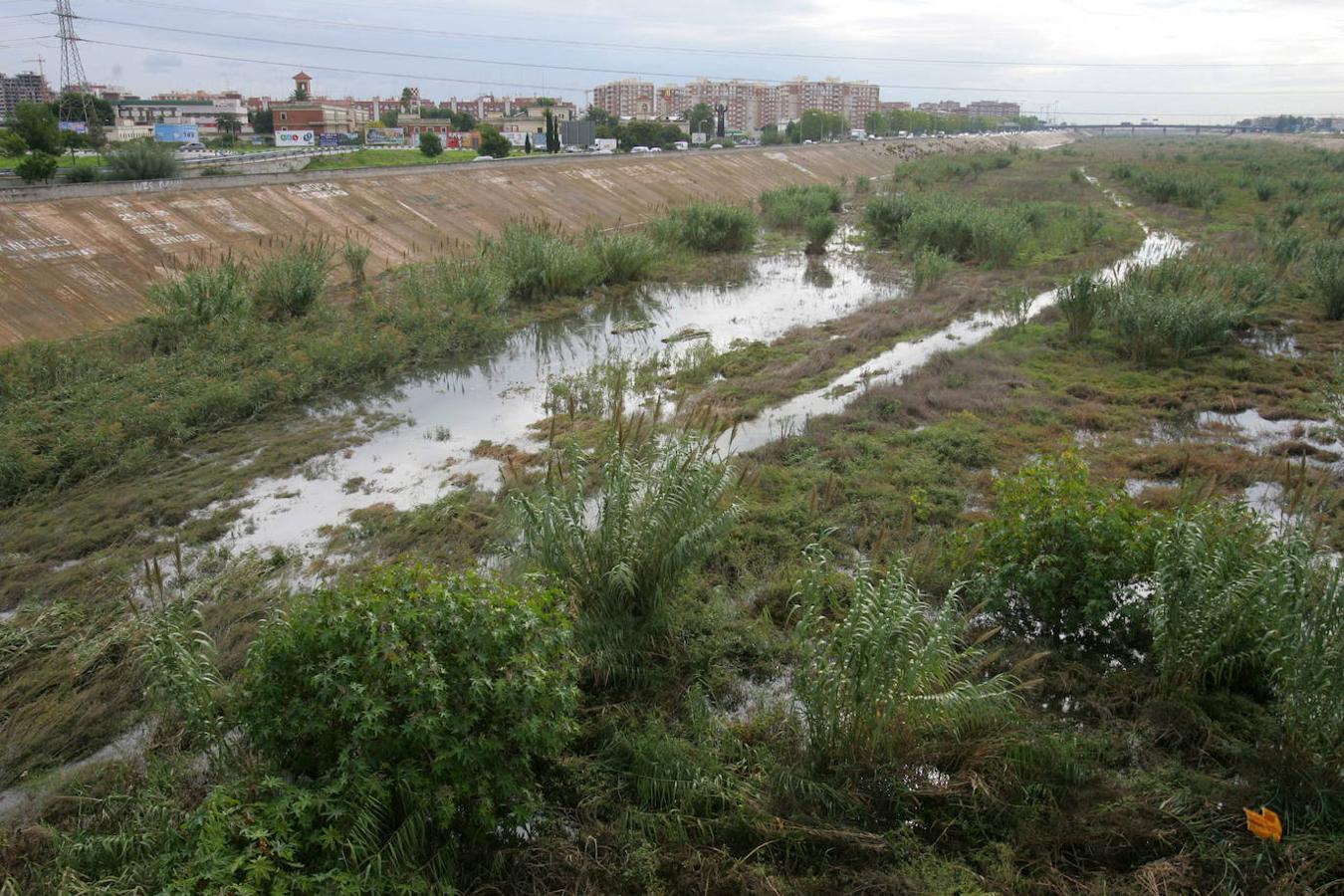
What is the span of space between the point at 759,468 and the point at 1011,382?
5.06 meters

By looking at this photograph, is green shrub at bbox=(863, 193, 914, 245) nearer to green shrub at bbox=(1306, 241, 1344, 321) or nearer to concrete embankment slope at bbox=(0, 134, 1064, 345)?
concrete embankment slope at bbox=(0, 134, 1064, 345)

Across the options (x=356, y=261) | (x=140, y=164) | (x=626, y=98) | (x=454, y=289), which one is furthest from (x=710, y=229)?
(x=626, y=98)

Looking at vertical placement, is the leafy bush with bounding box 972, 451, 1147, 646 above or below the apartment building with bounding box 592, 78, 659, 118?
below

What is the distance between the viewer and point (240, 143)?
190 feet

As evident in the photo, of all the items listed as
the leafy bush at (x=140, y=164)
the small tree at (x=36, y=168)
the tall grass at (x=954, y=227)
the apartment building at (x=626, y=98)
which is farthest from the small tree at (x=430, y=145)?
the apartment building at (x=626, y=98)

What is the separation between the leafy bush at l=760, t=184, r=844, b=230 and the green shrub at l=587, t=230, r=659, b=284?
10623 millimetres

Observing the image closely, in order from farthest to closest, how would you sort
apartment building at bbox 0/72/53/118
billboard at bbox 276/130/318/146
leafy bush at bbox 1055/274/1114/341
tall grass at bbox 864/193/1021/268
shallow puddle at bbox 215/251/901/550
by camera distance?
apartment building at bbox 0/72/53/118 < billboard at bbox 276/130/318/146 < tall grass at bbox 864/193/1021/268 < leafy bush at bbox 1055/274/1114/341 < shallow puddle at bbox 215/251/901/550

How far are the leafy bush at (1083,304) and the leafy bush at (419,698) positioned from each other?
12.6 metres

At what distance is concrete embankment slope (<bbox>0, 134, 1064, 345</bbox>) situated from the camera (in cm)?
1495

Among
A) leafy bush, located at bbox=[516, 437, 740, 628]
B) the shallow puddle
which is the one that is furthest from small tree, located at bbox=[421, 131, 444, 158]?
leafy bush, located at bbox=[516, 437, 740, 628]

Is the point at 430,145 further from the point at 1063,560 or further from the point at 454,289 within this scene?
the point at 1063,560

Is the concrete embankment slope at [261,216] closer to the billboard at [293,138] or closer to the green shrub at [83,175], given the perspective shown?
the green shrub at [83,175]

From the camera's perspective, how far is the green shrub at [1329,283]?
1509 centimetres

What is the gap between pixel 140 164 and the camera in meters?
27.1
